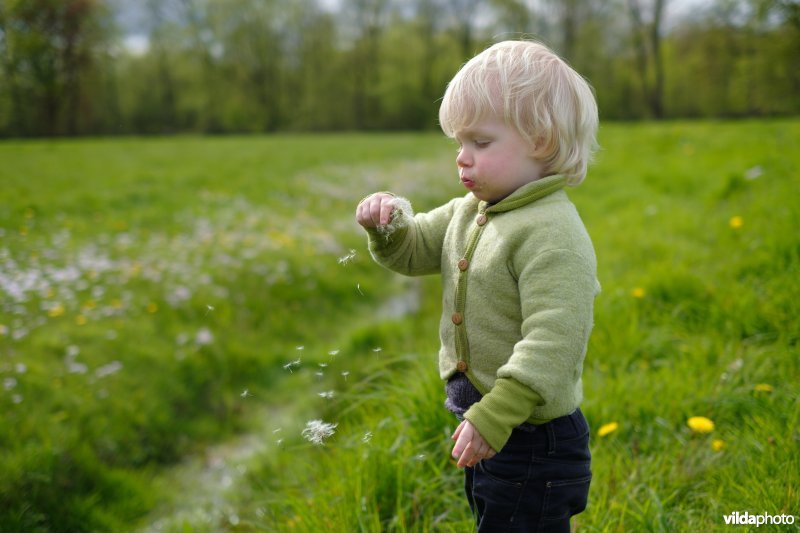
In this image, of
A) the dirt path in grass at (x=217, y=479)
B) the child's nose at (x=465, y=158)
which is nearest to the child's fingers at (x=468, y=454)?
the child's nose at (x=465, y=158)

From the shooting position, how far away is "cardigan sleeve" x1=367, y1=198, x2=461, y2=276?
191cm

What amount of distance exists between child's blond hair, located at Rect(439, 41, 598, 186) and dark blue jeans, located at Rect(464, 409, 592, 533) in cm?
79

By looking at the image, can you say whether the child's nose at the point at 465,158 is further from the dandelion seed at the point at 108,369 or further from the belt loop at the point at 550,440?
the dandelion seed at the point at 108,369

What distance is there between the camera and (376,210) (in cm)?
179

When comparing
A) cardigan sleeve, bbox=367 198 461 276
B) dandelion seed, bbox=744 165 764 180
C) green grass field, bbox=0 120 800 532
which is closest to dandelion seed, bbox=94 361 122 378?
green grass field, bbox=0 120 800 532

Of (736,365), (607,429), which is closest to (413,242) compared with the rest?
(607,429)

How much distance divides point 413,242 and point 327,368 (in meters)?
2.76

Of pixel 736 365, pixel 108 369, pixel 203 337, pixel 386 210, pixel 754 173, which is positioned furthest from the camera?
pixel 754 173

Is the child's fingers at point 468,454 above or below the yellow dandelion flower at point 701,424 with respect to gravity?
above

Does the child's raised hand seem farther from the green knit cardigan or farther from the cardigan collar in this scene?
the cardigan collar

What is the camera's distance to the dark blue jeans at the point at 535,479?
5.64 ft

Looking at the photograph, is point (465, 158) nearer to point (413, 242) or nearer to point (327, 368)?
point (413, 242)

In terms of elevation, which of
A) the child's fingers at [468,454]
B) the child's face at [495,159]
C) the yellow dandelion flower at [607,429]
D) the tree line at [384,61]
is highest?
the tree line at [384,61]

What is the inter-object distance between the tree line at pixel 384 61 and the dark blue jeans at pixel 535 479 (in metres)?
25.8
